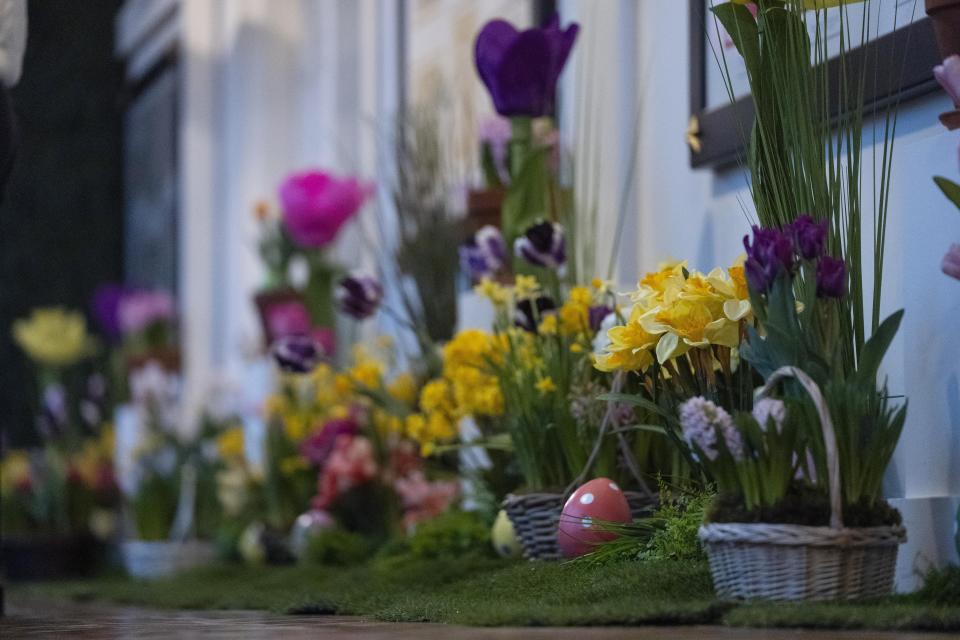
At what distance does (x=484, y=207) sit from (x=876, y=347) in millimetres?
1424

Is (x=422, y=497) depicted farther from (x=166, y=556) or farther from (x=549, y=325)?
(x=166, y=556)

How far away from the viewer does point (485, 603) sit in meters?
1.70

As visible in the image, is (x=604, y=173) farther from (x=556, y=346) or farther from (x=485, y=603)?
(x=485, y=603)

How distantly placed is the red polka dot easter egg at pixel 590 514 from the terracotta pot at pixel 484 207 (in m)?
1.08

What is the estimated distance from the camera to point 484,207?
2865 mm

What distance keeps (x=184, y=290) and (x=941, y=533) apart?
160 inches

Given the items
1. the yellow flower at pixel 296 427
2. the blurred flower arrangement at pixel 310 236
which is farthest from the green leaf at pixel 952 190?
the blurred flower arrangement at pixel 310 236

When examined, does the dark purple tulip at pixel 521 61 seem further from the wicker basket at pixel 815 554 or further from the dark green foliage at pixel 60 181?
the dark green foliage at pixel 60 181

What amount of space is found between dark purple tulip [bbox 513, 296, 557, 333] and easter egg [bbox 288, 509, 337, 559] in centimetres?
111

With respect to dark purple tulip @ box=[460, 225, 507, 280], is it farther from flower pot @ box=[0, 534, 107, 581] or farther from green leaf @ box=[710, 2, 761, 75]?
flower pot @ box=[0, 534, 107, 581]

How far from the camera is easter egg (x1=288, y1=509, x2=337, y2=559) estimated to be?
318 centimetres

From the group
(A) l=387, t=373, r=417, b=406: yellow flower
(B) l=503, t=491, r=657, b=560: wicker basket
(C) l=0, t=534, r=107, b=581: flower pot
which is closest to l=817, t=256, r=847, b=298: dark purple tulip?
(B) l=503, t=491, r=657, b=560: wicker basket

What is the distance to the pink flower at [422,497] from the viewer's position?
298 cm

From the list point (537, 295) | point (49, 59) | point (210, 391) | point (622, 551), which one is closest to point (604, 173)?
point (537, 295)
